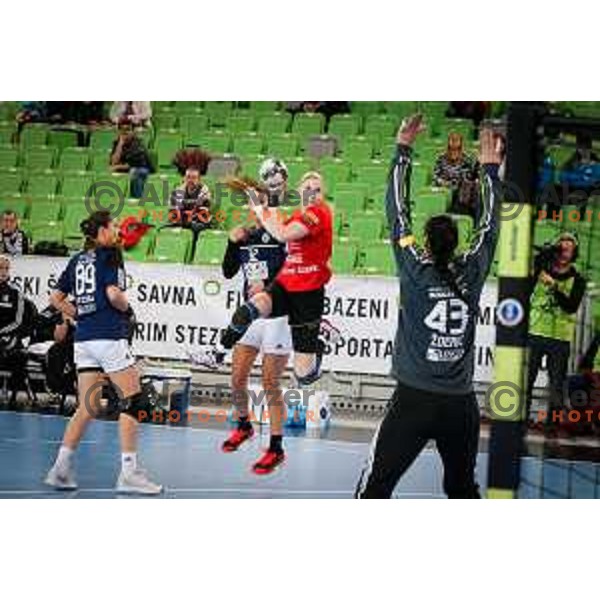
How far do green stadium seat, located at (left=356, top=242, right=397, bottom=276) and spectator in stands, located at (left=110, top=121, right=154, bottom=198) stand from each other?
3.56ft

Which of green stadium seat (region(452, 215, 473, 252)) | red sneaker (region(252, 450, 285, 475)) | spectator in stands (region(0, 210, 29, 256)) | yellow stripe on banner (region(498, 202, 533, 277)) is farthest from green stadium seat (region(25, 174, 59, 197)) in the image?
yellow stripe on banner (region(498, 202, 533, 277))

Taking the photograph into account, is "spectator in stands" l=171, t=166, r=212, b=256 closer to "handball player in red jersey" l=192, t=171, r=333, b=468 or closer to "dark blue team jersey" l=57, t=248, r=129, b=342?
"handball player in red jersey" l=192, t=171, r=333, b=468

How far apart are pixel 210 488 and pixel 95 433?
613 millimetres

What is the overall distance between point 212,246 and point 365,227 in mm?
743

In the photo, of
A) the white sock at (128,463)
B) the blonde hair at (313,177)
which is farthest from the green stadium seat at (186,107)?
the white sock at (128,463)

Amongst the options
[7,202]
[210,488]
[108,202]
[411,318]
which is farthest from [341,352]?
[7,202]

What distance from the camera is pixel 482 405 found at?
6.29m

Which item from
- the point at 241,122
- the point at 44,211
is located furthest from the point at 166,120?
the point at 44,211

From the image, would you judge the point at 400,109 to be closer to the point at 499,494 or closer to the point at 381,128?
the point at 381,128

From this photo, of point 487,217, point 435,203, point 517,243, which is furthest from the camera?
point 435,203

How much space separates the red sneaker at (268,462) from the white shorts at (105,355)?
0.76 m

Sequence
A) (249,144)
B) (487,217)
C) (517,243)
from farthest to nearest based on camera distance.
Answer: (249,144) → (487,217) → (517,243)

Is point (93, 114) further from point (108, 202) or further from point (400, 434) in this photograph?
point (400, 434)

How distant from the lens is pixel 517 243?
18.9 feet
